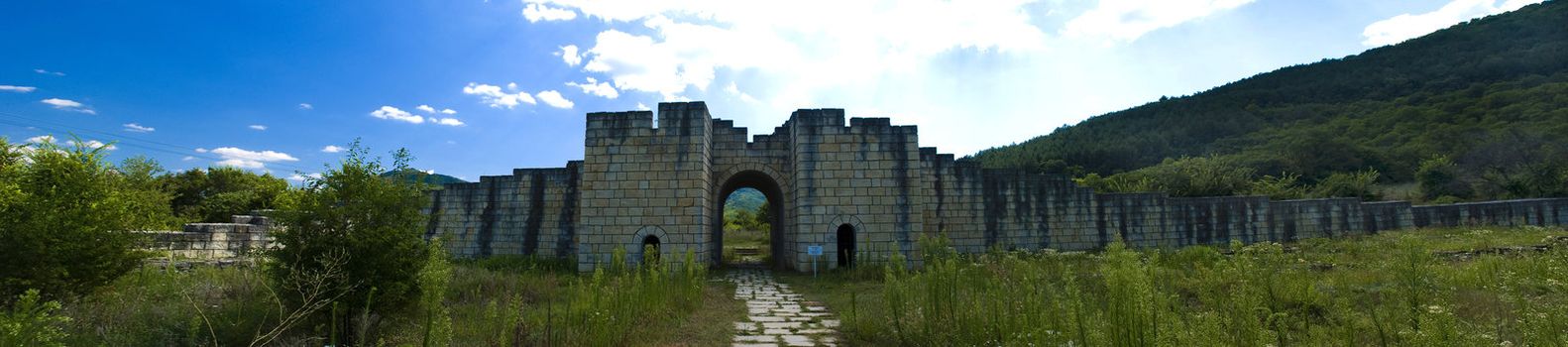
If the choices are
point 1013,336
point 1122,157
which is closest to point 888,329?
point 1013,336

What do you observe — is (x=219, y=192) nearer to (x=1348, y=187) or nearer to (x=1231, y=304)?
(x=1231, y=304)

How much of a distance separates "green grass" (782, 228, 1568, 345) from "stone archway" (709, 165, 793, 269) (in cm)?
444

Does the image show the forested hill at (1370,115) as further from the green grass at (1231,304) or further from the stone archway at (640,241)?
the green grass at (1231,304)

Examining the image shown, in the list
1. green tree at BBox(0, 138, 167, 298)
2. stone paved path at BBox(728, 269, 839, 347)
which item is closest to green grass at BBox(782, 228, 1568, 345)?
stone paved path at BBox(728, 269, 839, 347)

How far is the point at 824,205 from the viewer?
1419 cm

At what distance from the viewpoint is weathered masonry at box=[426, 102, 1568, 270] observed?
14055 mm

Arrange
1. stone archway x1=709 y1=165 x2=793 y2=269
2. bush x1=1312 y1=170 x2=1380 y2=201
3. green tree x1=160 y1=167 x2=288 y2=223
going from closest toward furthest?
1. stone archway x1=709 y1=165 x2=793 y2=269
2. green tree x1=160 y1=167 x2=288 y2=223
3. bush x1=1312 y1=170 x2=1380 y2=201

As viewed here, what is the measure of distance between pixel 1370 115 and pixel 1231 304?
202 feet

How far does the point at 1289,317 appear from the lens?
636 cm

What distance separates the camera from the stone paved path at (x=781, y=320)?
21.8 ft

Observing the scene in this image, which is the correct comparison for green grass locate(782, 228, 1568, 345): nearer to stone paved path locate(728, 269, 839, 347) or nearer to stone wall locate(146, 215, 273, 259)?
stone paved path locate(728, 269, 839, 347)

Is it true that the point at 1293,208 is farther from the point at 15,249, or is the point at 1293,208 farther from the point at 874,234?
the point at 15,249

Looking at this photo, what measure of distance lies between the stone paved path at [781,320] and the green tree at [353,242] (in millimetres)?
3155

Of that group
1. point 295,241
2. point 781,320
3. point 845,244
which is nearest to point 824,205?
point 845,244
